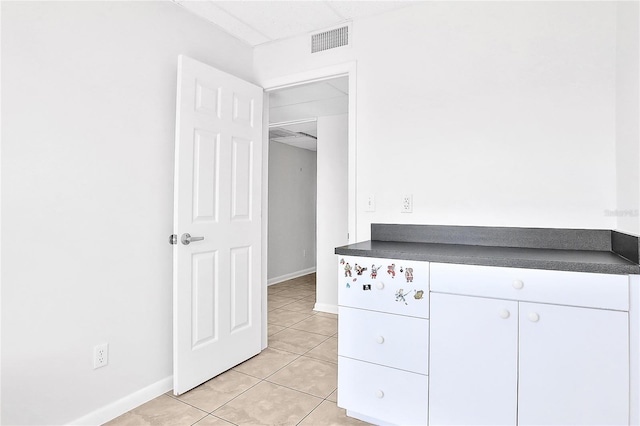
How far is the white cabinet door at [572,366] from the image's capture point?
1.38 meters

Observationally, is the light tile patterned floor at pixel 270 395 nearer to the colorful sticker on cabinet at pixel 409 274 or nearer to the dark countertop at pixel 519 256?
the colorful sticker on cabinet at pixel 409 274

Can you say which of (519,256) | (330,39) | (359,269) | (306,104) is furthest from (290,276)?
(519,256)

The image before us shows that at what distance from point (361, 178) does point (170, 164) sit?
1213mm

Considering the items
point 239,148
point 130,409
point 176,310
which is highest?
point 239,148

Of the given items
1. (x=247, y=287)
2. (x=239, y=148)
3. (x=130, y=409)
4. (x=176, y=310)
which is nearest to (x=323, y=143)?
(x=239, y=148)

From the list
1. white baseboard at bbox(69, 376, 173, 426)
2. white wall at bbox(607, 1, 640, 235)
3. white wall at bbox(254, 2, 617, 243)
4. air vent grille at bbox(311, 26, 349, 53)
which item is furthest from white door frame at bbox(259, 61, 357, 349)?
white wall at bbox(607, 1, 640, 235)

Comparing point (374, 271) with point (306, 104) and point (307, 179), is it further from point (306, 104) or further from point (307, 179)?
point (307, 179)

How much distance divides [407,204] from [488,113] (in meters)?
0.68

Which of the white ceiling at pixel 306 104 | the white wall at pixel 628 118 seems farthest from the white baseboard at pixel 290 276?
the white wall at pixel 628 118

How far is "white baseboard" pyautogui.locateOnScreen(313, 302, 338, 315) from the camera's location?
4.08m

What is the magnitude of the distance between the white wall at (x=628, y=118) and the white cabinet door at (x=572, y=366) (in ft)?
1.42

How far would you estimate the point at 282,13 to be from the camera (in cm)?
236

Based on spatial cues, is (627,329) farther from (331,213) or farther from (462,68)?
(331,213)

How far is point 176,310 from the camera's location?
218cm
